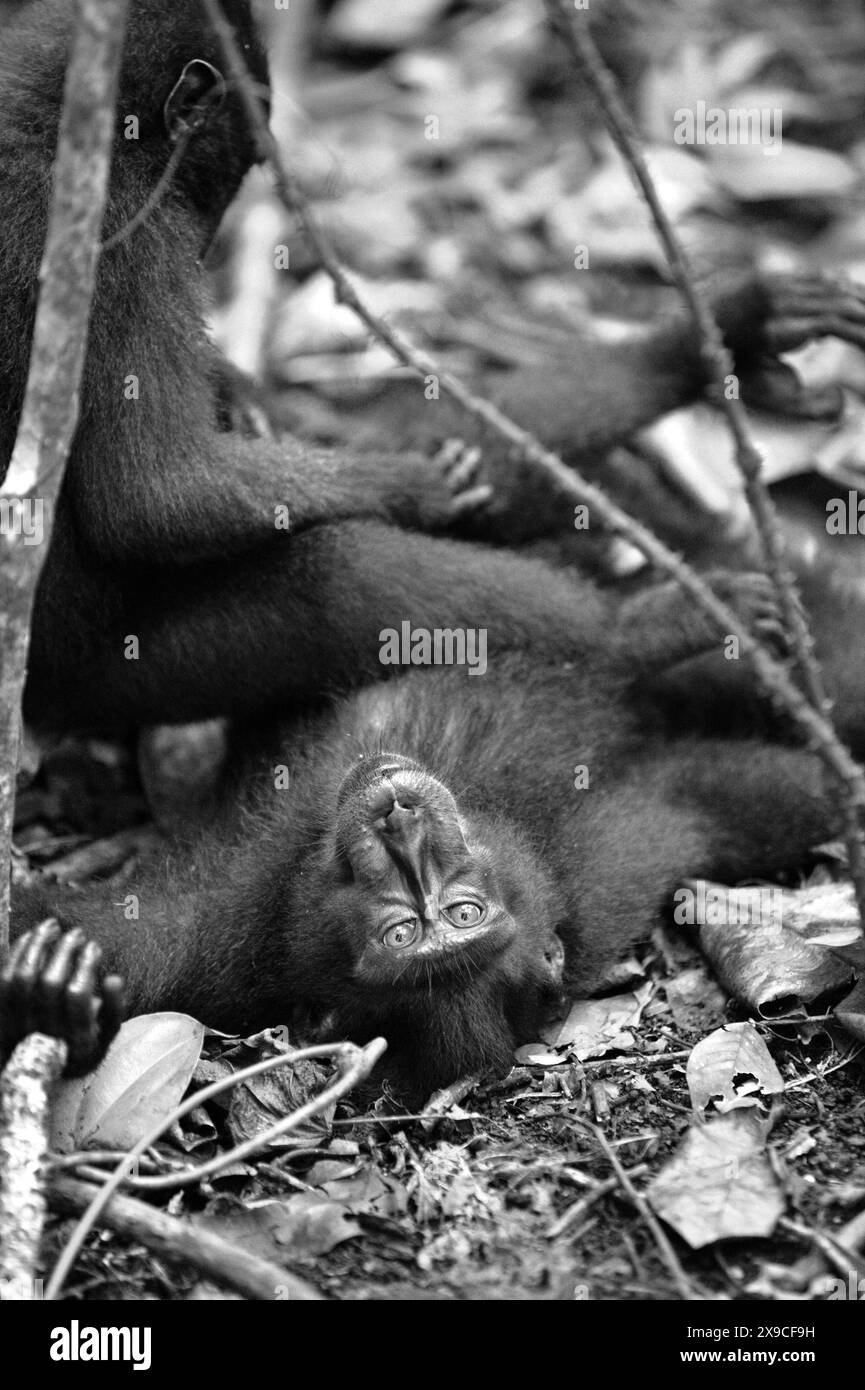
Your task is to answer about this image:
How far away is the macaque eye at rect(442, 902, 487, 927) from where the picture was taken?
5008mm

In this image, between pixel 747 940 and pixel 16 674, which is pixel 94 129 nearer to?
pixel 16 674

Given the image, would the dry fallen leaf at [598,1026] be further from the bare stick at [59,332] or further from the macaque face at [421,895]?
the bare stick at [59,332]

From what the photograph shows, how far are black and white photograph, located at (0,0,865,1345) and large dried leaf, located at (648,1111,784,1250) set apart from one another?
1 centimetres

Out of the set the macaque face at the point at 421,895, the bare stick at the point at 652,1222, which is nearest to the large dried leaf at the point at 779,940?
the macaque face at the point at 421,895

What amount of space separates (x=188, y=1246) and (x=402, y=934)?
4.96 feet

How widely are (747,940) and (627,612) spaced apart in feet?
5.38

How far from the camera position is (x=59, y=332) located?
3674 mm

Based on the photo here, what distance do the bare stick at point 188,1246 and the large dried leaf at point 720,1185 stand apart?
3.28ft

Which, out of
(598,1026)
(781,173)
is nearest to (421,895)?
(598,1026)

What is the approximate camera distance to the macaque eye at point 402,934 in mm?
4938

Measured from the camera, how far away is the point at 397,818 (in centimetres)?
496

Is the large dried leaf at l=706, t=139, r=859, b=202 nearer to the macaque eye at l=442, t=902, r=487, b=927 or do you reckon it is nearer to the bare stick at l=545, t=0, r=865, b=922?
the bare stick at l=545, t=0, r=865, b=922

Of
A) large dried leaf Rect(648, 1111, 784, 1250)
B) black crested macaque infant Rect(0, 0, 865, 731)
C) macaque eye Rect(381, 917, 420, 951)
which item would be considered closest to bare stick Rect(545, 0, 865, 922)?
large dried leaf Rect(648, 1111, 784, 1250)

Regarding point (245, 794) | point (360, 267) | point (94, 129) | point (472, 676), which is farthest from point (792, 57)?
point (94, 129)
